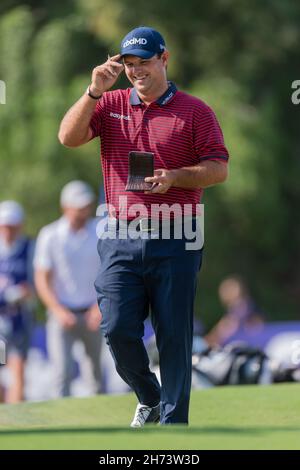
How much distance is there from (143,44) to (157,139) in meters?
0.54

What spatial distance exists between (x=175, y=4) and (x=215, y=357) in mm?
14107

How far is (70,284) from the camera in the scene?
12102 millimetres

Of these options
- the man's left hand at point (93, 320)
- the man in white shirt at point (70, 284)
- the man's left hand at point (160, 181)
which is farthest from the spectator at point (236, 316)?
the man's left hand at point (160, 181)

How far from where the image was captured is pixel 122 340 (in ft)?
22.5

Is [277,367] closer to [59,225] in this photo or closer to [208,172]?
[59,225]

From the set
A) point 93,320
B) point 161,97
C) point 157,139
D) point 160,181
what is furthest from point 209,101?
point 160,181

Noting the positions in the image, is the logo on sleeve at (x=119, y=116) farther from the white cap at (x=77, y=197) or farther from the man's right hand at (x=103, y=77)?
the white cap at (x=77, y=197)

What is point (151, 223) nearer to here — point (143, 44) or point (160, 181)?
point (160, 181)

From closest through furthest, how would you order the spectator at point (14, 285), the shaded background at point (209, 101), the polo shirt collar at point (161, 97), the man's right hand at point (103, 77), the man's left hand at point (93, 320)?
the man's right hand at point (103, 77)
the polo shirt collar at point (161, 97)
the man's left hand at point (93, 320)
the spectator at point (14, 285)
the shaded background at point (209, 101)

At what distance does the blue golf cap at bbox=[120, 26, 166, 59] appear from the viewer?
6.80 meters

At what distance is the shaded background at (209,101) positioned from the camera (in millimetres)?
22062

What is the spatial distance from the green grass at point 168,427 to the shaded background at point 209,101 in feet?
41.9

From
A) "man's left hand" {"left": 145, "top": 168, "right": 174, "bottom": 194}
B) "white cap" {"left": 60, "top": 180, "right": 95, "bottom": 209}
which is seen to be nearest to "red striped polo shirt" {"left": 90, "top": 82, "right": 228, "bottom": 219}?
"man's left hand" {"left": 145, "top": 168, "right": 174, "bottom": 194}
